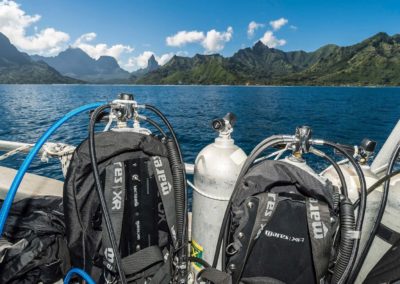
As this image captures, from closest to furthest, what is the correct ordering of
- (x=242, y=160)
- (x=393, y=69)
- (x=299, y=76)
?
(x=242, y=160), (x=393, y=69), (x=299, y=76)

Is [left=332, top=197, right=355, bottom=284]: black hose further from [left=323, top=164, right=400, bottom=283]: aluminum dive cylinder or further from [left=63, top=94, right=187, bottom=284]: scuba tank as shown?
[left=63, top=94, right=187, bottom=284]: scuba tank

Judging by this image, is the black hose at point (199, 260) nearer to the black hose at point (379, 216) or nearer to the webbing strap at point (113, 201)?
the webbing strap at point (113, 201)

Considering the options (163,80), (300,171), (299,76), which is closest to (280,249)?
(300,171)

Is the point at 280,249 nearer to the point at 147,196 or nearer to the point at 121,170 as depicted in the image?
the point at 147,196

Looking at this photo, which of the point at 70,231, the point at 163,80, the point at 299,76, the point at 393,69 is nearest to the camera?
the point at 70,231

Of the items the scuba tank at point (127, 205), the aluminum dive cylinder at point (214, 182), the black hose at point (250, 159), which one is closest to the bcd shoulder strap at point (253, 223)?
the black hose at point (250, 159)

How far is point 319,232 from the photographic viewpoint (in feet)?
4.62

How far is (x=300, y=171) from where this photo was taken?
152 cm

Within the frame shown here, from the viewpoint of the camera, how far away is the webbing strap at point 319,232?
141 centimetres

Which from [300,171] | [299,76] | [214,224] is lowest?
[214,224]

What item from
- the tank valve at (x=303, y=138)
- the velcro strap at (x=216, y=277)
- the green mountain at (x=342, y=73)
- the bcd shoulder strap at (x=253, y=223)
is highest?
the green mountain at (x=342, y=73)

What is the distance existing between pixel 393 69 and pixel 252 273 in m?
187

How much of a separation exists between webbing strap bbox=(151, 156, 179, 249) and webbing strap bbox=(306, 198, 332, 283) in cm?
87

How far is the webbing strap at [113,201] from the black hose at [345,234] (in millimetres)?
1287
